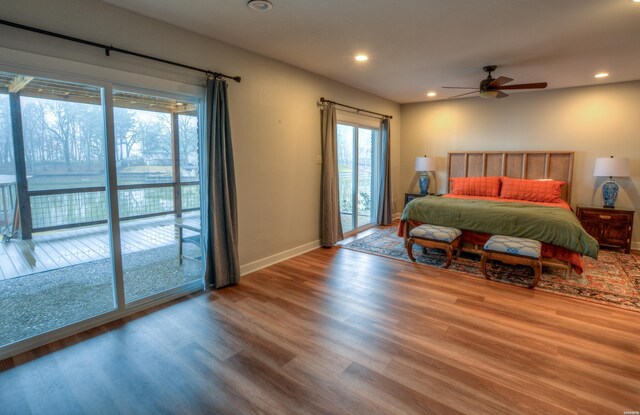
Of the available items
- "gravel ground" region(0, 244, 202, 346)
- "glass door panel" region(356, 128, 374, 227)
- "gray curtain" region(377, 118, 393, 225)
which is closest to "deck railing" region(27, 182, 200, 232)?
"gravel ground" region(0, 244, 202, 346)

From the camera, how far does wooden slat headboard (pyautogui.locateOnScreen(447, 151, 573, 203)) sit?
559cm

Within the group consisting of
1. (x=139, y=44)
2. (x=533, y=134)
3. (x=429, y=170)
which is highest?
(x=139, y=44)

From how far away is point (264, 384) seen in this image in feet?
6.63

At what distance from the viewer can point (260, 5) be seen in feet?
8.61

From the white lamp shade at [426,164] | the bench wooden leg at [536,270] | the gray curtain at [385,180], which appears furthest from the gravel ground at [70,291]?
the white lamp shade at [426,164]

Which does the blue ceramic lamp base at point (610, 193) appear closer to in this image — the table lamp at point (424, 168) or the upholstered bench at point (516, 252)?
the upholstered bench at point (516, 252)

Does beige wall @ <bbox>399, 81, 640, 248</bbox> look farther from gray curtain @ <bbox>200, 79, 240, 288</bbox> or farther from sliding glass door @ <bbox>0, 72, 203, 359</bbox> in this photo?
sliding glass door @ <bbox>0, 72, 203, 359</bbox>

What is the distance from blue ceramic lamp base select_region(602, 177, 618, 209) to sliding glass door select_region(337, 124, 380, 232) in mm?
3697

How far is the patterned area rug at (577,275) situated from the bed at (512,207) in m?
0.19

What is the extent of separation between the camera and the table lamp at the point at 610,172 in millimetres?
4848

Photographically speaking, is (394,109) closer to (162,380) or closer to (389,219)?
(389,219)

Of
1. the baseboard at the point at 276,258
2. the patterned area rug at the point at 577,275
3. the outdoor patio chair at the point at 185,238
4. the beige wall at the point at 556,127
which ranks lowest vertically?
the patterned area rug at the point at 577,275

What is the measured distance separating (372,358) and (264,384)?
2.49 ft

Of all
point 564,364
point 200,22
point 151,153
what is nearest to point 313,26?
point 200,22
